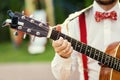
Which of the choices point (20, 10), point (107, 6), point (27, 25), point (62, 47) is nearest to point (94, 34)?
point (107, 6)

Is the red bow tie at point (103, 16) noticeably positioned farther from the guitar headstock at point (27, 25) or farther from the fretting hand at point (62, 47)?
the guitar headstock at point (27, 25)

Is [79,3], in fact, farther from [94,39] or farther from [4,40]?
[94,39]

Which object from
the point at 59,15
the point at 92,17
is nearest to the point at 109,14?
the point at 92,17

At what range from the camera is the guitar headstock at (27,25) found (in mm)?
3586

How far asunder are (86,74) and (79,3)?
6.75 metres

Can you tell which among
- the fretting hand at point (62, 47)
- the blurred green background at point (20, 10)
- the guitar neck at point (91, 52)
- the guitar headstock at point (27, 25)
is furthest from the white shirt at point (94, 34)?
the blurred green background at point (20, 10)

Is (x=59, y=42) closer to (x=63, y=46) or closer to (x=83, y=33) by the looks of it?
(x=63, y=46)

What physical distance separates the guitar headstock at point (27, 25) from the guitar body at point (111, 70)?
20.4 inches

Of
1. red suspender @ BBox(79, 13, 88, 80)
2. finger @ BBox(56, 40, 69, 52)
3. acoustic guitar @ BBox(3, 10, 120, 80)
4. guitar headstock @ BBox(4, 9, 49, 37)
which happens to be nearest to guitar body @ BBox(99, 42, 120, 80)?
acoustic guitar @ BBox(3, 10, 120, 80)

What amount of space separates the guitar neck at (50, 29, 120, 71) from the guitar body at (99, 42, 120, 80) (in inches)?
1.1

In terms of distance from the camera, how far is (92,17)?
416cm

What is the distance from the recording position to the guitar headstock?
3586 millimetres

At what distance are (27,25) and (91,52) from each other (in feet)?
1.60

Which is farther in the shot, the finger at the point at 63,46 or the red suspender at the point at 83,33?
the red suspender at the point at 83,33
